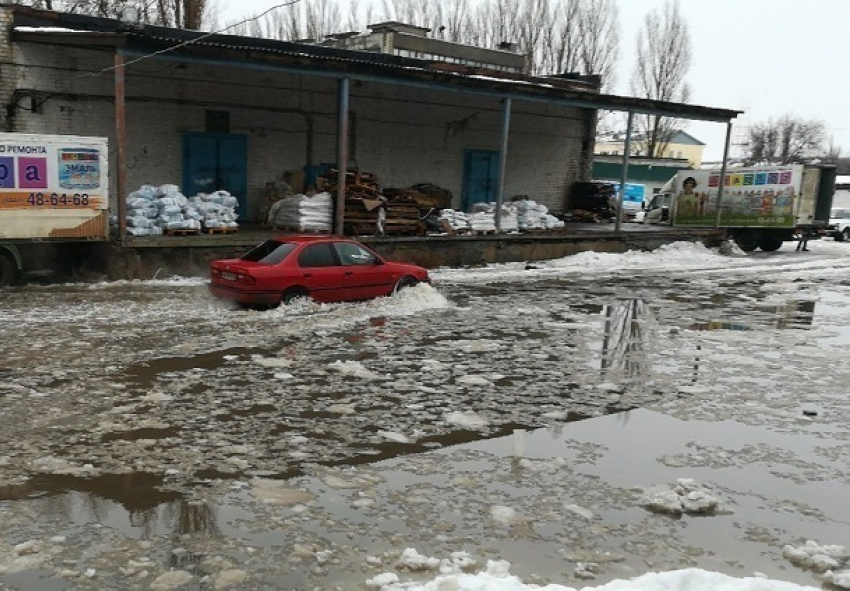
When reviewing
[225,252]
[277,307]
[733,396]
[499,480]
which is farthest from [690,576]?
[225,252]

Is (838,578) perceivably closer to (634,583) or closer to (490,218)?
(634,583)

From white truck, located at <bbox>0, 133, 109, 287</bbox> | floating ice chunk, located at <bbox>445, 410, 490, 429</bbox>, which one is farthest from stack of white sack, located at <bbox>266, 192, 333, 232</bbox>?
floating ice chunk, located at <bbox>445, 410, 490, 429</bbox>

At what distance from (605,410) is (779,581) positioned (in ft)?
12.2

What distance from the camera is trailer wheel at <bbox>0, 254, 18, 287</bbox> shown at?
1412 cm

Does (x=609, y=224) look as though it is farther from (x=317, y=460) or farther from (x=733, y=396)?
(x=317, y=460)

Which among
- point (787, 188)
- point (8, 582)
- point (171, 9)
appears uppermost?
point (171, 9)

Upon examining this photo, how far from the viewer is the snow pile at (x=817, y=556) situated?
4.99 m

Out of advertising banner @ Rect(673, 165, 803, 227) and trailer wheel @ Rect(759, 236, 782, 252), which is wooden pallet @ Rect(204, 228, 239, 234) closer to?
advertising banner @ Rect(673, 165, 803, 227)

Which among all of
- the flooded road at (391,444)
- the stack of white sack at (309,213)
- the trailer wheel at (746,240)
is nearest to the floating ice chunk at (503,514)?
the flooded road at (391,444)

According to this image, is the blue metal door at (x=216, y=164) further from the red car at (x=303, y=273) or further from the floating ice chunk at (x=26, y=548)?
the floating ice chunk at (x=26, y=548)

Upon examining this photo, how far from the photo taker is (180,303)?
43.9 feet

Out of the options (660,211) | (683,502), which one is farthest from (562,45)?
(683,502)

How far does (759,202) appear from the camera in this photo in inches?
1139

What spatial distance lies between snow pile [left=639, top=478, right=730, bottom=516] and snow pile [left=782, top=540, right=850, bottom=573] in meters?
→ 0.67
